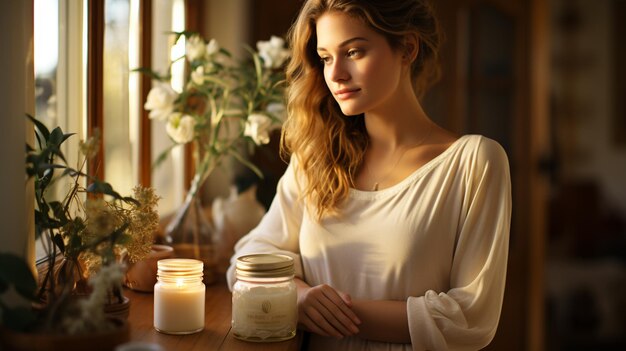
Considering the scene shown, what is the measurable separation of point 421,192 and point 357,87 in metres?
0.26

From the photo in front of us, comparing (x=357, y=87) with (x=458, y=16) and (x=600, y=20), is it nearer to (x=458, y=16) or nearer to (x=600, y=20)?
(x=458, y=16)

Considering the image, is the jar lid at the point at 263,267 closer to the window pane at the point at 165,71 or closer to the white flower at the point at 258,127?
the white flower at the point at 258,127

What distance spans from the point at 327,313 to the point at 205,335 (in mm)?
246

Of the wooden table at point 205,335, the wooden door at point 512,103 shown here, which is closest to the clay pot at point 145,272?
the wooden table at point 205,335

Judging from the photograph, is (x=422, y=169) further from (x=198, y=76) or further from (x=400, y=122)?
(x=198, y=76)

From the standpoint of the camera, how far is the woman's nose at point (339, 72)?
1489 millimetres

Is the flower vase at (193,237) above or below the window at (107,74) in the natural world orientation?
below

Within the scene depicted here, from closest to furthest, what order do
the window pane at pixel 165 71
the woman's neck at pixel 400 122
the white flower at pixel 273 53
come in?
the woman's neck at pixel 400 122 < the white flower at pixel 273 53 < the window pane at pixel 165 71

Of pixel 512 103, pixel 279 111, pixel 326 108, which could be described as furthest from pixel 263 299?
pixel 512 103

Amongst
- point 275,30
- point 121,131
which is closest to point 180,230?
point 121,131

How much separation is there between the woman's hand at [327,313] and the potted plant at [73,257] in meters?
0.34

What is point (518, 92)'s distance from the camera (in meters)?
3.45

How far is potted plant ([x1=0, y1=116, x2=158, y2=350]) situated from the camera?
96cm

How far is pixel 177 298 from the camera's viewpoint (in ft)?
4.33
